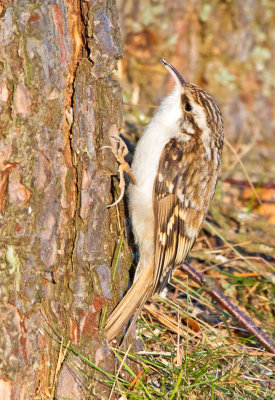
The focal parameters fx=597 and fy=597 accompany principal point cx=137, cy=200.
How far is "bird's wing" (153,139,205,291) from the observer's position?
9.72 ft

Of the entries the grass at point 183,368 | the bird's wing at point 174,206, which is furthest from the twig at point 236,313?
the bird's wing at point 174,206

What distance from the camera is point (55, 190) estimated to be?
2416 millimetres

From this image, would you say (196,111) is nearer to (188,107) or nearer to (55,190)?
(188,107)

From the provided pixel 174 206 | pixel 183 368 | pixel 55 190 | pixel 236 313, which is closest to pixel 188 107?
pixel 174 206

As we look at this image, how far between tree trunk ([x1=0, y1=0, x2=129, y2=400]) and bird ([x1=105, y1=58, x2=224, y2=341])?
11.9 inches

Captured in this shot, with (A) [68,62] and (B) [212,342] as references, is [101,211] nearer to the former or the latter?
(A) [68,62]

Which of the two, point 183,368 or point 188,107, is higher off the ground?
point 188,107

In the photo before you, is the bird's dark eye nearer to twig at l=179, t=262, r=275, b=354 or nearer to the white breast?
the white breast

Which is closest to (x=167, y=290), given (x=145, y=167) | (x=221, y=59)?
(x=145, y=167)

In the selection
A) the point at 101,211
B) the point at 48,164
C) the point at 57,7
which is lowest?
the point at 101,211

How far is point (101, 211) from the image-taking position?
2.57m

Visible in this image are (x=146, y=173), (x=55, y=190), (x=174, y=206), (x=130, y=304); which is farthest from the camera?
(x=174, y=206)

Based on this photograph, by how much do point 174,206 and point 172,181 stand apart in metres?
0.13

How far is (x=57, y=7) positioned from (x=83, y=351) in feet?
4.64
